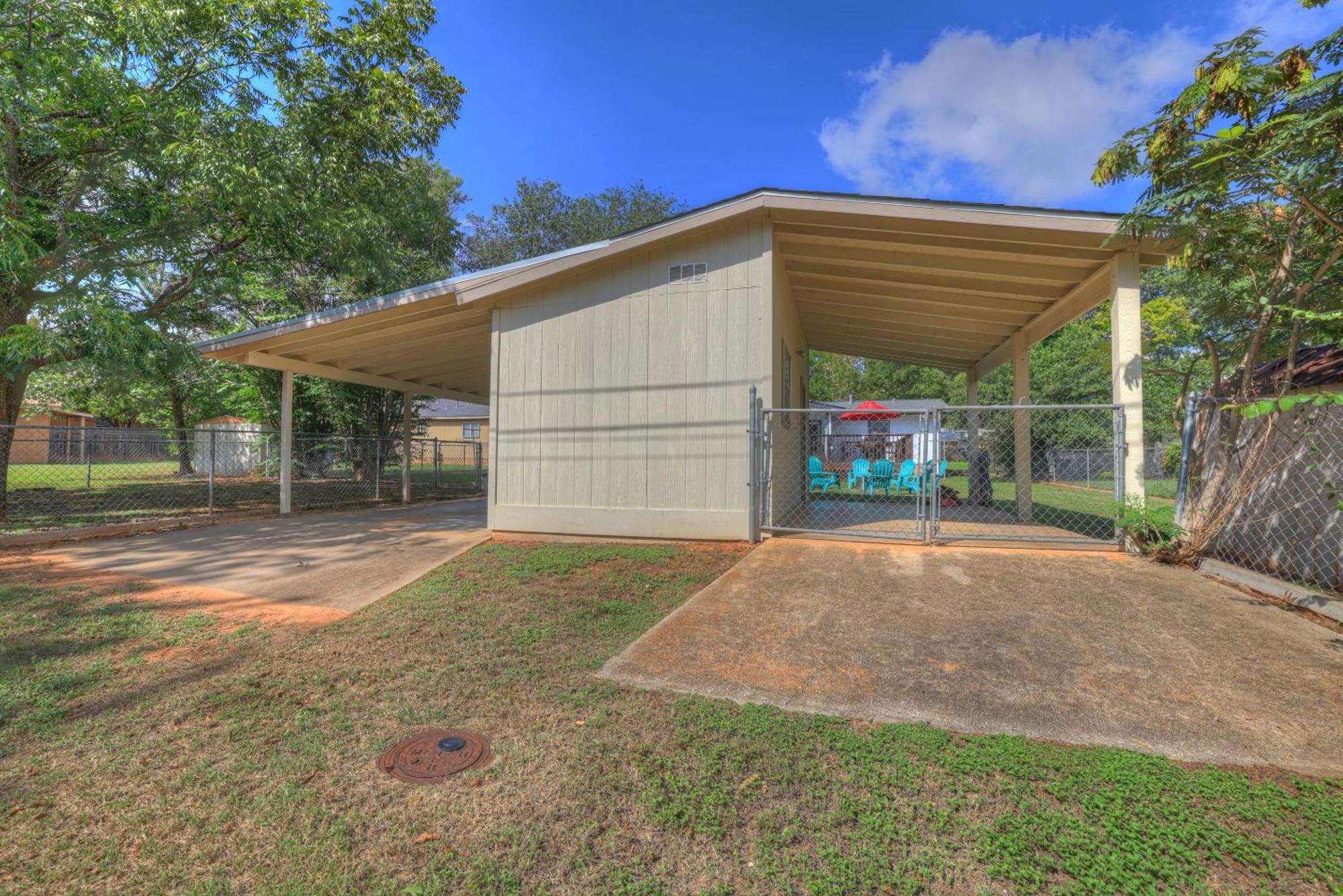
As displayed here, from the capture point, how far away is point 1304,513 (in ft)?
14.5

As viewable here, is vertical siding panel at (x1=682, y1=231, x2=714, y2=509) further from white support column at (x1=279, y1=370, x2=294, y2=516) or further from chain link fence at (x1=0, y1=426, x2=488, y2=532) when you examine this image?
chain link fence at (x1=0, y1=426, x2=488, y2=532)

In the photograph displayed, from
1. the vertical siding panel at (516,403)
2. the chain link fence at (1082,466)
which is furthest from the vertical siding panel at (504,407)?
the chain link fence at (1082,466)

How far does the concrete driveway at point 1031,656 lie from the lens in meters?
2.64

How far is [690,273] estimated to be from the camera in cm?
665

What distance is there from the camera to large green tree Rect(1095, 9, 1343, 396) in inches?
160

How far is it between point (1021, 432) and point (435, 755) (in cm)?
968

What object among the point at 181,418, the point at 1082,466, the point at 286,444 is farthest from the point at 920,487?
the point at 181,418

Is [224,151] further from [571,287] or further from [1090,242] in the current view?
[1090,242]

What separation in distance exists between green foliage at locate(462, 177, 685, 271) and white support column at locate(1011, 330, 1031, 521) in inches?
837

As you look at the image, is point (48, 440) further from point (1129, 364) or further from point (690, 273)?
point (1129, 364)

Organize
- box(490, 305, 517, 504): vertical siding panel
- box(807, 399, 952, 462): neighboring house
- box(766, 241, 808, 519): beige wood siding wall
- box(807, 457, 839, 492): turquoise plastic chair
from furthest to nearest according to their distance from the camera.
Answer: box(807, 457, 839, 492): turquoise plastic chair → box(807, 399, 952, 462): neighboring house → box(490, 305, 517, 504): vertical siding panel → box(766, 241, 808, 519): beige wood siding wall

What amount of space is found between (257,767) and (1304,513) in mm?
7225

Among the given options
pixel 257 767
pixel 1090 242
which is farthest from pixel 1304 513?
pixel 257 767

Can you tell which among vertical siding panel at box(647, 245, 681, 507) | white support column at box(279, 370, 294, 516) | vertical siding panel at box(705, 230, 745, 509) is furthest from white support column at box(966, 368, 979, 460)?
white support column at box(279, 370, 294, 516)
